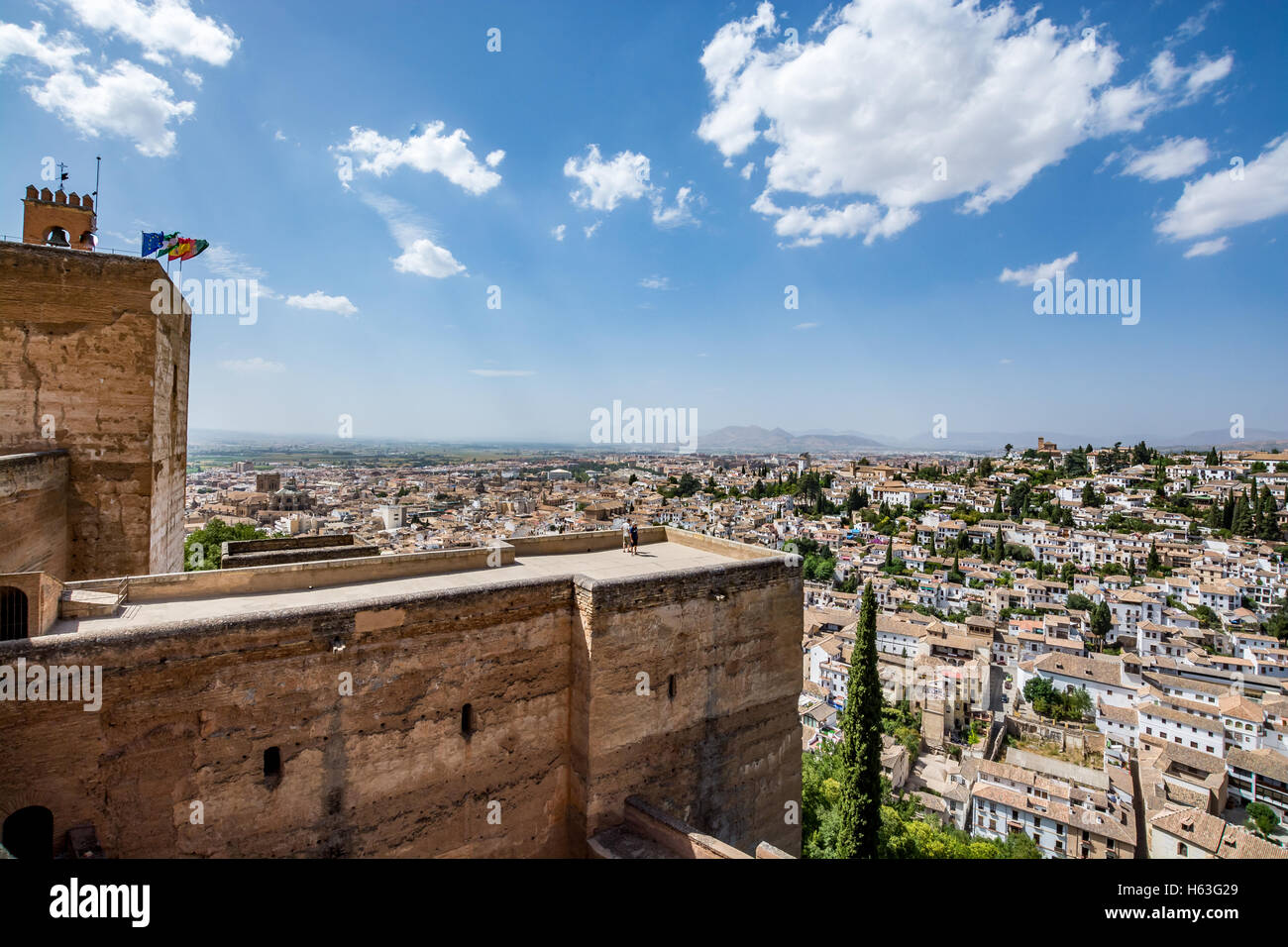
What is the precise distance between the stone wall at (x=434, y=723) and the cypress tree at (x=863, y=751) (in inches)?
277

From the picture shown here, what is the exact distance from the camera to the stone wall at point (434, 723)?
205 inches

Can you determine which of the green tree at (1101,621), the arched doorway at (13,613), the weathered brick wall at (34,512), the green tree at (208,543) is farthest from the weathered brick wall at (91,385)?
the green tree at (1101,621)

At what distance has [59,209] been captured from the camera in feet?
41.1

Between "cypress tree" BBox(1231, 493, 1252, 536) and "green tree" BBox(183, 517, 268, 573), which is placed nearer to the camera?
"green tree" BBox(183, 517, 268, 573)

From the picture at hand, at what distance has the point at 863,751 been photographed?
15688mm

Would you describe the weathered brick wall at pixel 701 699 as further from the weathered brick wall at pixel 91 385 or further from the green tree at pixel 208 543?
the green tree at pixel 208 543

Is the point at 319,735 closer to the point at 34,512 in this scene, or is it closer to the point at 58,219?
the point at 34,512

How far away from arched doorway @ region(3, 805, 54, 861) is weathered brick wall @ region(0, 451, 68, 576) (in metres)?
3.50

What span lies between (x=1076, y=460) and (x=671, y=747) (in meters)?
138

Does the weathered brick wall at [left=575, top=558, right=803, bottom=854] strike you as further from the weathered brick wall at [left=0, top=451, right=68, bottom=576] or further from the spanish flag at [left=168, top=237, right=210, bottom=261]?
the spanish flag at [left=168, top=237, right=210, bottom=261]

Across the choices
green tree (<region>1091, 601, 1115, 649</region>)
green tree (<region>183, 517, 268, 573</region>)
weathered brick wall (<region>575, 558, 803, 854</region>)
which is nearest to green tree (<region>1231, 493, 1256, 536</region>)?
green tree (<region>1091, 601, 1115, 649</region>)

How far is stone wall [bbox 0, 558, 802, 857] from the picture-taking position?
17.1 ft
